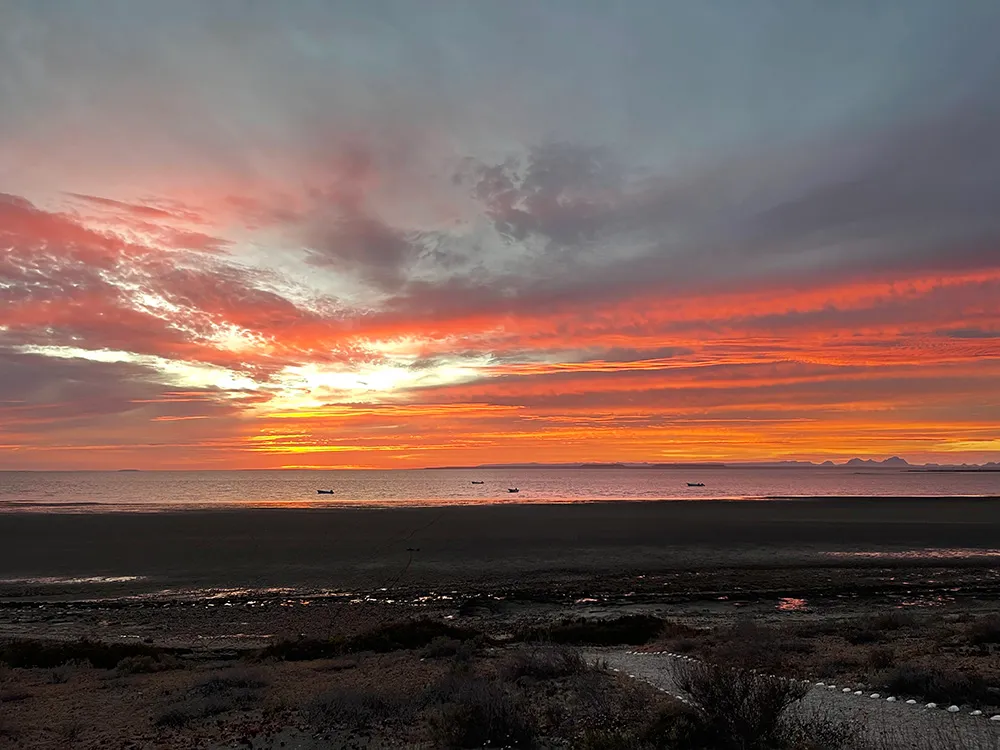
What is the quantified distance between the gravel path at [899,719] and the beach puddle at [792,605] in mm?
11565

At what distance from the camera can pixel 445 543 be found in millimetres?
40219

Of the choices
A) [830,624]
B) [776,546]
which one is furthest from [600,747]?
[776,546]

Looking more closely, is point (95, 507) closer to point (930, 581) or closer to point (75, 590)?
point (75, 590)

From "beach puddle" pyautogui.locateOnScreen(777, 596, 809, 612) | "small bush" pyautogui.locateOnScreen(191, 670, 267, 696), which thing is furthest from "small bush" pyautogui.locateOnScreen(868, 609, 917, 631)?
"small bush" pyautogui.locateOnScreen(191, 670, 267, 696)

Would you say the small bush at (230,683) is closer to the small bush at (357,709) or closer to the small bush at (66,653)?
the small bush at (357,709)

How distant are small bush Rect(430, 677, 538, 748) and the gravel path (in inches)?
121

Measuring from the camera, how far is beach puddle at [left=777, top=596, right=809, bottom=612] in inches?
862

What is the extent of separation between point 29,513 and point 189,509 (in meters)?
13.1

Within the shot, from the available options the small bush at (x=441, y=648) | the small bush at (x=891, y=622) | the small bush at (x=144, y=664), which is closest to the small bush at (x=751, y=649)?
the small bush at (x=891, y=622)

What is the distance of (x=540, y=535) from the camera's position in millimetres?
44188

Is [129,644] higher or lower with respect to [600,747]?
lower

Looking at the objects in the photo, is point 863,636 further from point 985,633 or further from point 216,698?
point 216,698

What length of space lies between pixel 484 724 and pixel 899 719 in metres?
5.85

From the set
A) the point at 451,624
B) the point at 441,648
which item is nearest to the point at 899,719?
the point at 441,648
